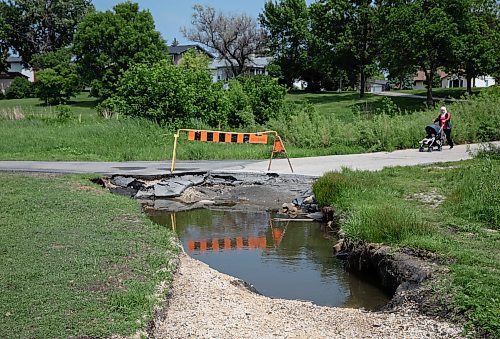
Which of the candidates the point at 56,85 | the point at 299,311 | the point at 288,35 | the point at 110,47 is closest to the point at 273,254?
the point at 299,311

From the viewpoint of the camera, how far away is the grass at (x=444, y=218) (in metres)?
6.34

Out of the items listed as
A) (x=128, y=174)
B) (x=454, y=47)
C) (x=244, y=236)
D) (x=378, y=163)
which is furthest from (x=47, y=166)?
(x=454, y=47)

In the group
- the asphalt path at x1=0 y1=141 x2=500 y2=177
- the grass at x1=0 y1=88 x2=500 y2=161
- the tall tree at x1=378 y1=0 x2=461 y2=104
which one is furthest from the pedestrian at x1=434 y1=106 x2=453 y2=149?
the tall tree at x1=378 y1=0 x2=461 y2=104

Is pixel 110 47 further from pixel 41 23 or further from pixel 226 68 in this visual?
pixel 41 23

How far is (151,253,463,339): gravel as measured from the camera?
5891mm

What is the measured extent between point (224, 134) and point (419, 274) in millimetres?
10393

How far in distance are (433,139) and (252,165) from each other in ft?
23.6

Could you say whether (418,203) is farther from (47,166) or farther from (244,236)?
(47,166)

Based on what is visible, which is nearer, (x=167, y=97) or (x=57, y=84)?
(x=167, y=97)

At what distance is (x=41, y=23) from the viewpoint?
82.9m

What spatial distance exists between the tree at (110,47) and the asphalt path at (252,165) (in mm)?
39879

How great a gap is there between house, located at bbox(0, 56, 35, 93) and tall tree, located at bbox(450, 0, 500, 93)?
60.9m

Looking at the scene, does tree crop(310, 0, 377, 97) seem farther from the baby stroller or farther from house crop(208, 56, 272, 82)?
the baby stroller

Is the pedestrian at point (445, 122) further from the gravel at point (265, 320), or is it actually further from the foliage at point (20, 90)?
the foliage at point (20, 90)
